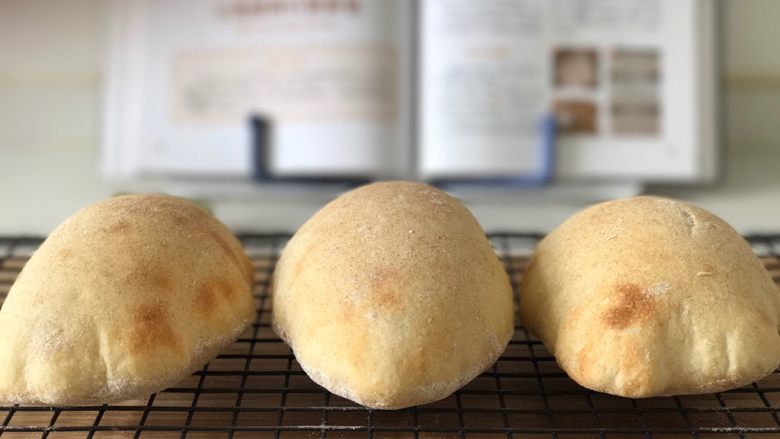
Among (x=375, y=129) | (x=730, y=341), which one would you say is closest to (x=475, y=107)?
(x=375, y=129)

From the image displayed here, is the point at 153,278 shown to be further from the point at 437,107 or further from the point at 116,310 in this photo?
the point at 437,107

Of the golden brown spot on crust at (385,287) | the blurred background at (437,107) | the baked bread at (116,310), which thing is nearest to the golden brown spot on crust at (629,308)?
the golden brown spot on crust at (385,287)

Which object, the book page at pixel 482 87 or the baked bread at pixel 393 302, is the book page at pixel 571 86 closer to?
the book page at pixel 482 87

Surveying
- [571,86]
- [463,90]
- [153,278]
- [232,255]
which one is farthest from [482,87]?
[153,278]

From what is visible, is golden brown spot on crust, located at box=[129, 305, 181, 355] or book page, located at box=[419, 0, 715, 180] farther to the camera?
book page, located at box=[419, 0, 715, 180]

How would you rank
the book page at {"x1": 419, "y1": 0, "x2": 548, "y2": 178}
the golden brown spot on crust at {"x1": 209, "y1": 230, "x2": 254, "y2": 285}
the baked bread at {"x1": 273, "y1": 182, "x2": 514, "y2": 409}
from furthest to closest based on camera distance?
the book page at {"x1": 419, "y1": 0, "x2": 548, "y2": 178} → the golden brown spot on crust at {"x1": 209, "y1": 230, "x2": 254, "y2": 285} → the baked bread at {"x1": 273, "y1": 182, "x2": 514, "y2": 409}

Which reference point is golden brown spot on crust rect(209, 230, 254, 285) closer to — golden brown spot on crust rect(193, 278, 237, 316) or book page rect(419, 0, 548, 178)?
golden brown spot on crust rect(193, 278, 237, 316)

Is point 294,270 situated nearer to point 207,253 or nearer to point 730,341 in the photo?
point 207,253

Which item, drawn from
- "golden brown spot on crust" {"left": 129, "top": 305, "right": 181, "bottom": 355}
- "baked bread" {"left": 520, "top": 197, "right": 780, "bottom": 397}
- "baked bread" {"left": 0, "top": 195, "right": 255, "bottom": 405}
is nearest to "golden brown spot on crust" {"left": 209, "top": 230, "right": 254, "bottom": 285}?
"baked bread" {"left": 0, "top": 195, "right": 255, "bottom": 405}
